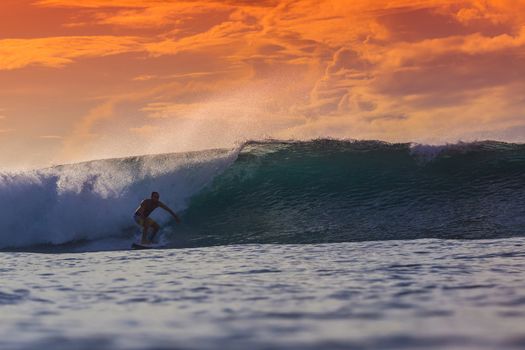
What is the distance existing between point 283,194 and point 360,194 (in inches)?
77.3

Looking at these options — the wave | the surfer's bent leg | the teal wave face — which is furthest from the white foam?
the surfer's bent leg

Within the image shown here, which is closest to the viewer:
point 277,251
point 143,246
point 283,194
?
point 277,251

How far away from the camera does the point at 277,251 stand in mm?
11461

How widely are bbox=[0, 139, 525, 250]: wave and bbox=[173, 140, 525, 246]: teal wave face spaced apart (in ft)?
0.09

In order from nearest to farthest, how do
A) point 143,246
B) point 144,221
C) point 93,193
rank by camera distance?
point 143,246
point 144,221
point 93,193

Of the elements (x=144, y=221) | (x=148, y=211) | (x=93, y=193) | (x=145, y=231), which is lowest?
(x=145, y=231)

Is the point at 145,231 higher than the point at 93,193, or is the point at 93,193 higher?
the point at 93,193

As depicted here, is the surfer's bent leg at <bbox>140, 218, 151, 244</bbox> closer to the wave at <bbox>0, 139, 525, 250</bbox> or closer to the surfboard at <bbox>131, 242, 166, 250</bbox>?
the surfboard at <bbox>131, 242, 166, 250</bbox>

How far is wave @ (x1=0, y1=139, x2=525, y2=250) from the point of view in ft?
52.9

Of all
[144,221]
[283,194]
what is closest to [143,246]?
[144,221]

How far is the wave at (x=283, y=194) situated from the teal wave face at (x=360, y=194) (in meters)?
0.03

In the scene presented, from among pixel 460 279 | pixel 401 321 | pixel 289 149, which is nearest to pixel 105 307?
pixel 401 321

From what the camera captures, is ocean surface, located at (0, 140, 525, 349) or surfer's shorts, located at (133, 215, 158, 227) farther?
surfer's shorts, located at (133, 215, 158, 227)

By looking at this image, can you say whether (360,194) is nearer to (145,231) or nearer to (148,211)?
(148,211)
